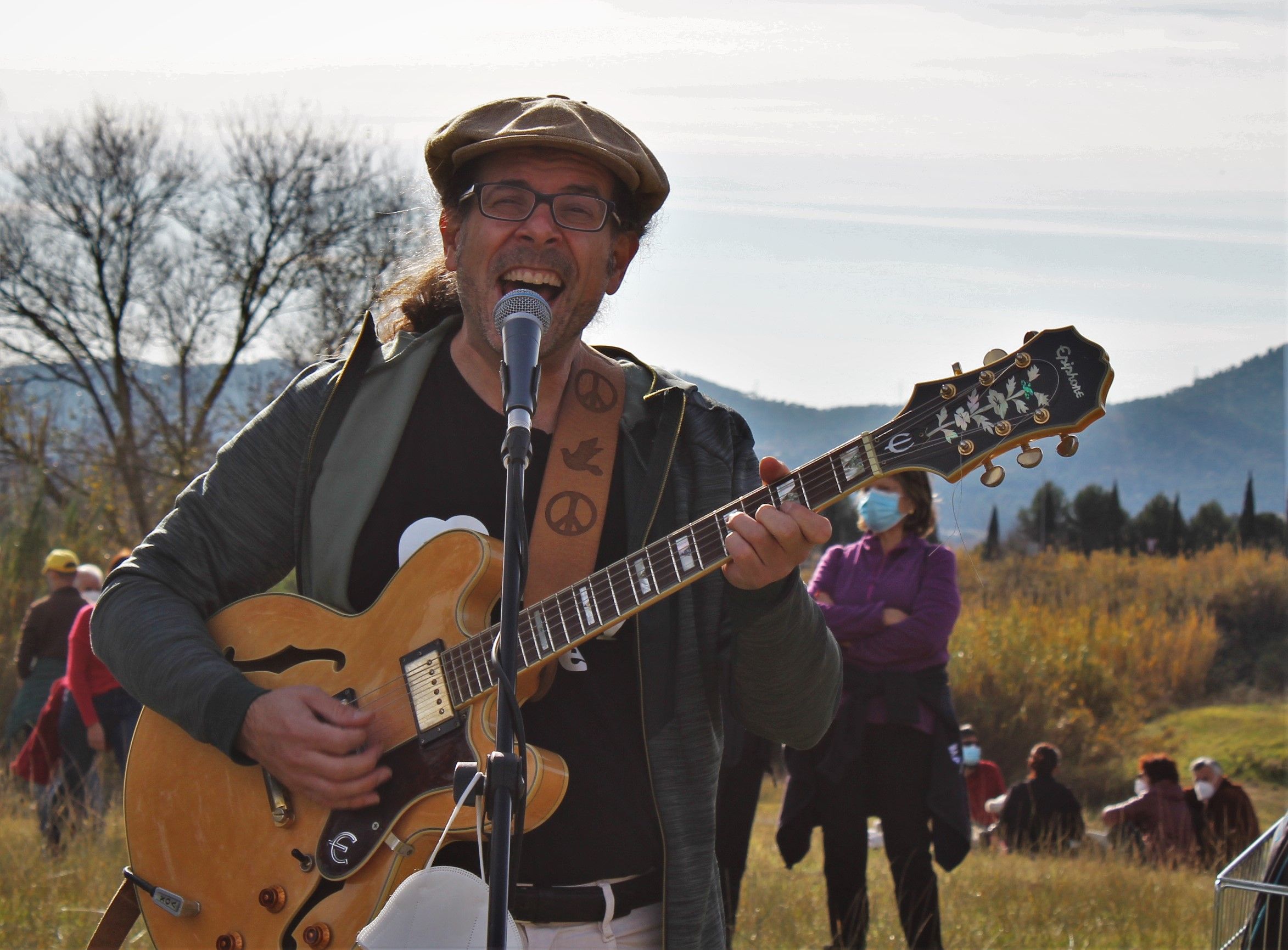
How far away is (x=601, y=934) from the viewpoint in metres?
2.47

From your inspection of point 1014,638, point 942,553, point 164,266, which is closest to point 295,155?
point 164,266

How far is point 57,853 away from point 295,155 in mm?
20618

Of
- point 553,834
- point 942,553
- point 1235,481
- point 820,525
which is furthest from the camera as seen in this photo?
point 1235,481

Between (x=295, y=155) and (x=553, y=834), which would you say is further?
(x=295, y=155)

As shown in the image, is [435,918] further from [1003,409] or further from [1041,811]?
[1041,811]

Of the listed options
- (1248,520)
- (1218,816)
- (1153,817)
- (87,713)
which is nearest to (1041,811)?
(1153,817)

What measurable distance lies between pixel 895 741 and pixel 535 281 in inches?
140

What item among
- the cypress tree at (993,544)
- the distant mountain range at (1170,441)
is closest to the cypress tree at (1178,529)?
the distant mountain range at (1170,441)

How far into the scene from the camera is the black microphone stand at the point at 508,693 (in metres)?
1.84

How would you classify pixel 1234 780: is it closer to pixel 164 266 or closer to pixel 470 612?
pixel 470 612

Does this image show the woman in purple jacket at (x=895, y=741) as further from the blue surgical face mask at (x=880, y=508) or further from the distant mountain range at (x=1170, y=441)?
the distant mountain range at (x=1170, y=441)

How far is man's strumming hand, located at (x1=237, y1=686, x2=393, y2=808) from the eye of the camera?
2.54m

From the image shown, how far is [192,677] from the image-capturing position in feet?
8.63

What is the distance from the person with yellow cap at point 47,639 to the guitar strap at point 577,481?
Result: 724 centimetres
